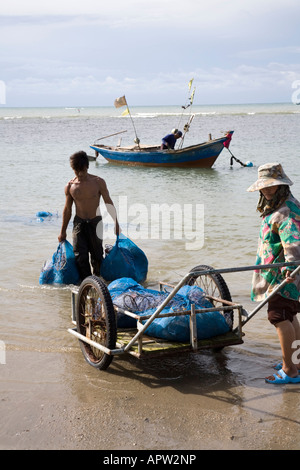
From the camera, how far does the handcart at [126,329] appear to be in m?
3.80

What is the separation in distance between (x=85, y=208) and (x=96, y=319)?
2.01 m

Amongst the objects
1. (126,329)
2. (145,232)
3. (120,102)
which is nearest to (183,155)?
(120,102)

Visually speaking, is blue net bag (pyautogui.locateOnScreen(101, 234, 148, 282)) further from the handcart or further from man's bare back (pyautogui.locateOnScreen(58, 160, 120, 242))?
the handcart

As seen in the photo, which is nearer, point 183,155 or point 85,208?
point 85,208

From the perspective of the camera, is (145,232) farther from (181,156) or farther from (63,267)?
(181,156)

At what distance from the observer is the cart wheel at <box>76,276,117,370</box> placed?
3.96 metres

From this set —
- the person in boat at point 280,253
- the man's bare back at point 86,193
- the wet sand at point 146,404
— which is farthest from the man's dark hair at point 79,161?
the person in boat at point 280,253

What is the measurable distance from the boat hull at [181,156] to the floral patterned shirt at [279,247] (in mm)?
17117

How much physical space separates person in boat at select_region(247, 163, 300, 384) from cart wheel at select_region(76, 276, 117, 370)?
103 centimetres

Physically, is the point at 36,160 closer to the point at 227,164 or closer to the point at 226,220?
the point at 227,164

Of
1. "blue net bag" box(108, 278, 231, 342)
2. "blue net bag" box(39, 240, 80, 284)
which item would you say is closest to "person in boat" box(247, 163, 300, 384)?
"blue net bag" box(108, 278, 231, 342)

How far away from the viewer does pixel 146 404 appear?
375 cm

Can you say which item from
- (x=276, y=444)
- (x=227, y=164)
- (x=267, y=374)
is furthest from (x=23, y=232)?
(x=227, y=164)

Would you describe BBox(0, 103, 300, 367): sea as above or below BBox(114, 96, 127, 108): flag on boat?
below
